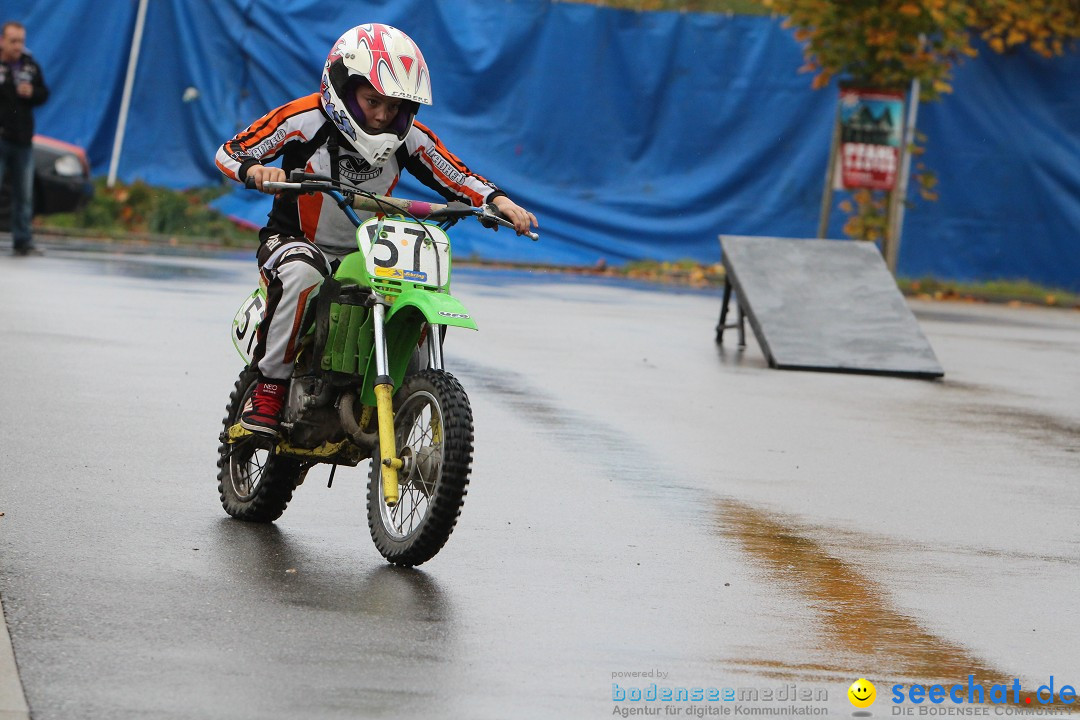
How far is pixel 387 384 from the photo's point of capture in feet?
21.0

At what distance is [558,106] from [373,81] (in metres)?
17.1

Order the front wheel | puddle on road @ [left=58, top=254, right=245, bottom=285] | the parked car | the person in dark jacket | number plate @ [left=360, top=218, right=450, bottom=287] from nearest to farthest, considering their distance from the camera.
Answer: the front wheel < number plate @ [left=360, top=218, right=450, bottom=287] < puddle on road @ [left=58, top=254, right=245, bottom=285] < the person in dark jacket < the parked car

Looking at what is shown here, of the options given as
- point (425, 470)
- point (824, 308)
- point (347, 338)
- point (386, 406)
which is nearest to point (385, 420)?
point (386, 406)

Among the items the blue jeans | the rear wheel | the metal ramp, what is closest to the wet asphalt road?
the rear wheel

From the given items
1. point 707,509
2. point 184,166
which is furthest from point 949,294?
point 707,509

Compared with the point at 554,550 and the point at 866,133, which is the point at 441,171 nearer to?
the point at 554,550

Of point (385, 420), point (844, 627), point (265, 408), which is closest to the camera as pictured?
point (844, 627)

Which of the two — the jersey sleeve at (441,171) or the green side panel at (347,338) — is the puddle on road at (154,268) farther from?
the green side panel at (347,338)

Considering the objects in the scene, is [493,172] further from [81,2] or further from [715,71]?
[81,2]

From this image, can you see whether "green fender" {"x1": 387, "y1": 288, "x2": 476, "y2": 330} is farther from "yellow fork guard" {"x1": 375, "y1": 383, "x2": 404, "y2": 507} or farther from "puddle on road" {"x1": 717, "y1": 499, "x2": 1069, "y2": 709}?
"puddle on road" {"x1": 717, "y1": 499, "x2": 1069, "y2": 709}

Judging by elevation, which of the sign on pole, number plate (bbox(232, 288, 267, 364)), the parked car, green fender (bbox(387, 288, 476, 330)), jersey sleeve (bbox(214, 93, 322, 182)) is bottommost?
the parked car

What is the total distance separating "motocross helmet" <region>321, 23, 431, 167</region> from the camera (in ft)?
21.8

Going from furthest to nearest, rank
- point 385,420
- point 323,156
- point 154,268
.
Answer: point 154,268 < point 323,156 < point 385,420

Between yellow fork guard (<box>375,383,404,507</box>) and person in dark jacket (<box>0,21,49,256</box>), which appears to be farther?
person in dark jacket (<box>0,21,49,256</box>)
